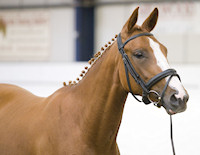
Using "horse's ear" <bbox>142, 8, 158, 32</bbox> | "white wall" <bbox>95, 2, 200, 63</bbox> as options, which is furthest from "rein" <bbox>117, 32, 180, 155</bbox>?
"white wall" <bbox>95, 2, 200, 63</bbox>

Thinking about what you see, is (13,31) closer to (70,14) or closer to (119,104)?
(70,14)

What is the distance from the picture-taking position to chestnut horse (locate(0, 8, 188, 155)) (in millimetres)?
1403

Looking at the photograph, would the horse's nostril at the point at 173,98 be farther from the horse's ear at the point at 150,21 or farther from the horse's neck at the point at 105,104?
the horse's ear at the point at 150,21

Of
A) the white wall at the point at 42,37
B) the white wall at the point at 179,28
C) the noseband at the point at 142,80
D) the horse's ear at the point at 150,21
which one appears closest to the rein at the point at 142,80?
the noseband at the point at 142,80

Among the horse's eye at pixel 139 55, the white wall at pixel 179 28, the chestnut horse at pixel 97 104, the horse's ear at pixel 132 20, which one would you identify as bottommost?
the chestnut horse at pixel 97 104

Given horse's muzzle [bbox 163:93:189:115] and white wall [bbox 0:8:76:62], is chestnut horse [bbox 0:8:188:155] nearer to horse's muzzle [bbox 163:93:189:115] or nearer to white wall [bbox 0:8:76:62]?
horse's muzzle [bbox 163:93:189:115]

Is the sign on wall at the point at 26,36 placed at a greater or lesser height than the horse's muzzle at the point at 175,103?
greater

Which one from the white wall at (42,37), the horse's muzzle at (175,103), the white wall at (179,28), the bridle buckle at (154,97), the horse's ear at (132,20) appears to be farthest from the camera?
the white wall at (42,37)

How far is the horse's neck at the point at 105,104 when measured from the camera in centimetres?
152

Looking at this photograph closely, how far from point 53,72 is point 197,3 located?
295 centimetres

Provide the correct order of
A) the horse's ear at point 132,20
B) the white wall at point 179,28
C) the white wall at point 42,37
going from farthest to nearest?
1. the white wall at point 42,37
2. the white wall at point 179,28
3. the horse's ear at point 132,20

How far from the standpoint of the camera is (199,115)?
11.4ft

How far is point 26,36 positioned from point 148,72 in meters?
4.81

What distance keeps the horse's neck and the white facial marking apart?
215 mm
